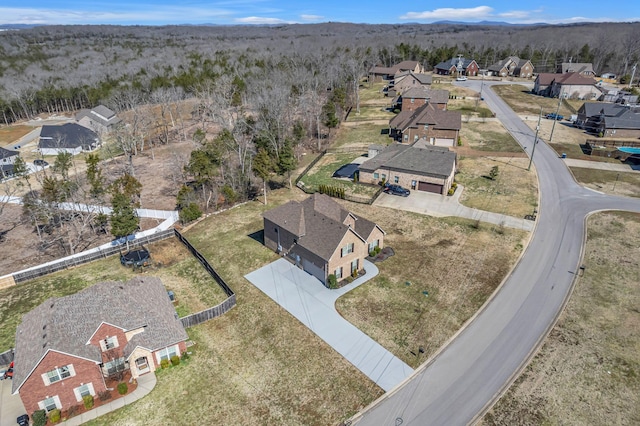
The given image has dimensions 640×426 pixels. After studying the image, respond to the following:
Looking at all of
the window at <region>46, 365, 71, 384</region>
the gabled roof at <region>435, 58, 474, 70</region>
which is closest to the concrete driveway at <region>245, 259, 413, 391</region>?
the window at <region>46, 365, 71, 384</region>

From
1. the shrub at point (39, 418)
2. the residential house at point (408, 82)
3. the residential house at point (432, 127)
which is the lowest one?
the shrub at point (39, 418)

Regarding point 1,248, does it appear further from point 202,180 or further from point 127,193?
point 202,180

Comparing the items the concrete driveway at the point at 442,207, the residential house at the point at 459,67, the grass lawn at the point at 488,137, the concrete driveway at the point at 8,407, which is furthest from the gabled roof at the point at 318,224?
the residential house at the point at 459,67

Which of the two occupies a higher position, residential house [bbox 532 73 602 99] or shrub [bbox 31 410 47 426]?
residential house [bbox 532 73 602 99]

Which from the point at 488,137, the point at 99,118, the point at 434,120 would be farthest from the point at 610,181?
the point at 99,118

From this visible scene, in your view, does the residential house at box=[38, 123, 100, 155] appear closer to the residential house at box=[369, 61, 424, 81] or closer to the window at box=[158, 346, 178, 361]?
the window at box=[158, 346, 178, 361]

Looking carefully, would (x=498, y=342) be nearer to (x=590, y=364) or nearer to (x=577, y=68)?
(x=590, y=364)

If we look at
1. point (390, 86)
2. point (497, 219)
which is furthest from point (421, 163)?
point (390, 86)

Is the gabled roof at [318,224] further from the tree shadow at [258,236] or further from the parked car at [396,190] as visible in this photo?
the parked car at [396,190]
